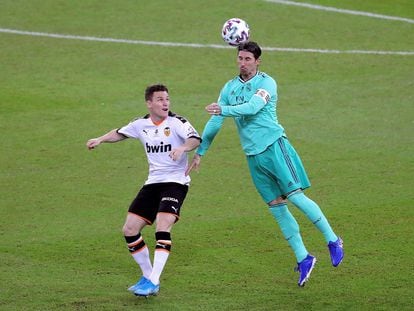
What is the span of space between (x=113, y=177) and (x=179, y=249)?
3.23m

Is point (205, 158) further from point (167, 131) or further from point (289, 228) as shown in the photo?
point (167, 131)

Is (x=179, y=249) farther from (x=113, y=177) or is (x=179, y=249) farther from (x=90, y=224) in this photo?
(x=113, y=177)

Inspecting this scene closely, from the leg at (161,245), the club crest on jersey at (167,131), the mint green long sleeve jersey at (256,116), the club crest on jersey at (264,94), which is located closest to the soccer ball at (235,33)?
the mint green long sleeve jersey at (256,116)

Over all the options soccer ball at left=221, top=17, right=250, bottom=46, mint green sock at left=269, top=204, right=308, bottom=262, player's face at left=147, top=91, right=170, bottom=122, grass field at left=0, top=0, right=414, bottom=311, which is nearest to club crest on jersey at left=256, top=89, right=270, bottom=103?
player's face at left=147, top=91, right=170, bottom=122

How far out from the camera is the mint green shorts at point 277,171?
10500 mm

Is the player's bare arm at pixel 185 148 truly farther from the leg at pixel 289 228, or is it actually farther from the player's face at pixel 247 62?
the leg at pixel 289 228

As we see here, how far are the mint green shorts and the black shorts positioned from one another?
83 cm

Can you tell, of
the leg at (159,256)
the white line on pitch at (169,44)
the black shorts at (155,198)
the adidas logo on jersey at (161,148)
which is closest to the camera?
the leg at (159,256)

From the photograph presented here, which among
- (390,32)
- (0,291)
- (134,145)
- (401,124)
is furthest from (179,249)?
(390,32)

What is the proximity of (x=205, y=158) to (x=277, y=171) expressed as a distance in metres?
5.27

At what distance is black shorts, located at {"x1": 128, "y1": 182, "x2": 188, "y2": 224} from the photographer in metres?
10.2

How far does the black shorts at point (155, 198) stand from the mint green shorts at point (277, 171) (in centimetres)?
83

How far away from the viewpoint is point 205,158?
619 inches

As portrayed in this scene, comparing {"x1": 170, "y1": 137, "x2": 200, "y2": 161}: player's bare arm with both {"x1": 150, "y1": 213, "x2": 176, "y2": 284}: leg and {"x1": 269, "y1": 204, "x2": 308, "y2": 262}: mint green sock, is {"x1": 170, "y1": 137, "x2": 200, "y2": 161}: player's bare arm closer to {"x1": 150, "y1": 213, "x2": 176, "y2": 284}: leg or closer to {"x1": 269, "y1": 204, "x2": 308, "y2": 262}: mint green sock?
{"x1": 150, "y1": 213, "x2": 176, "y2": 284}: leg
